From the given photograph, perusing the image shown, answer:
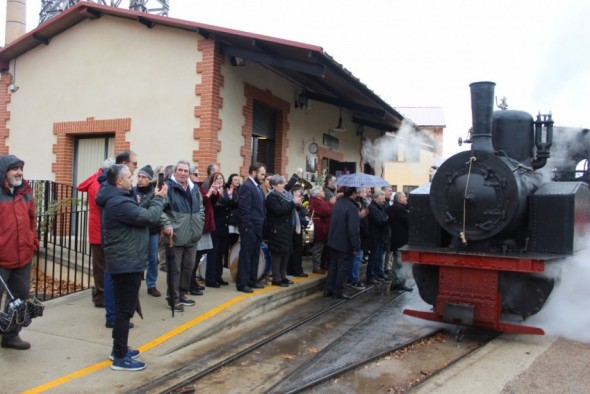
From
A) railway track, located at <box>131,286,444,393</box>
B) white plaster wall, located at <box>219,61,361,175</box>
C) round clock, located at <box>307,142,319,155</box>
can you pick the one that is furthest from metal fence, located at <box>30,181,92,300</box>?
round clock, located at <box>307,142,319,155</box>

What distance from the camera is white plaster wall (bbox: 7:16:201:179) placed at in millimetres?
9203

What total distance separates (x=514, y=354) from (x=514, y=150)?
2764 mm

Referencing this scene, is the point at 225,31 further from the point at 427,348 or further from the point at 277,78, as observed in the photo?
the point at 427,348

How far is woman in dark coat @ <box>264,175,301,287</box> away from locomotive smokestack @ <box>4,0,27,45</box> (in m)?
25.8

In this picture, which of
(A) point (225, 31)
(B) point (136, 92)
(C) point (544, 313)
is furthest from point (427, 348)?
(B) point (136, 92)

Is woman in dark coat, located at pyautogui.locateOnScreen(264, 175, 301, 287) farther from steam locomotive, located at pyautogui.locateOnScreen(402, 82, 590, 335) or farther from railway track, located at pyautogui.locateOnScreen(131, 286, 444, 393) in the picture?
steam locomotive, located at pyautogui.locateOnScreen(402, 82, 590, 335)

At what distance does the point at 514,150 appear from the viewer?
6.73m

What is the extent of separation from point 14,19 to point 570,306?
29853 millimetres

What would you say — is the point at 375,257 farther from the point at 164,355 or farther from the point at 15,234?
the point at 15,234

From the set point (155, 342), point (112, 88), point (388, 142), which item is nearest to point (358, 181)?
point (155, 342)

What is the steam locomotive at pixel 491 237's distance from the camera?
5.53 metres

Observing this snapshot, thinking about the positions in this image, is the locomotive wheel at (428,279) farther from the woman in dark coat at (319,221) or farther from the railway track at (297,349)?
the woman in dark coat at (319,221)

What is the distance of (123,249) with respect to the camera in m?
4.24

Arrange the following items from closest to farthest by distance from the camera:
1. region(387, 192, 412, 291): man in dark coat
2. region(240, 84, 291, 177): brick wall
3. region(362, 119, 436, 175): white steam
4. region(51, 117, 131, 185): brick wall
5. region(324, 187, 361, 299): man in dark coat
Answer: region(324, 187, 361, 299): man in dark coat → region(387, 192, 412, 291): man in dark coat → region(240, 84, 291, 177): brick wall → region(51, 117, 131, 185): brick wall → region(362, 119, 436, 175): white steam
